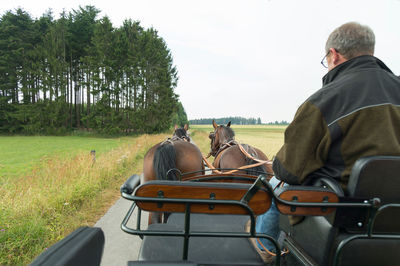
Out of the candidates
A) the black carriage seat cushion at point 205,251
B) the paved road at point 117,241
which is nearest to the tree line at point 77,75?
the paved road at point 117,241

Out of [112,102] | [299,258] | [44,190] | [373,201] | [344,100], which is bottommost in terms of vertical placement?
[44,190]

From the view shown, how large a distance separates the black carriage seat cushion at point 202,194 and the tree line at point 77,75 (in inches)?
1164

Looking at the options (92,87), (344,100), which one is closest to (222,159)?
(344,100)

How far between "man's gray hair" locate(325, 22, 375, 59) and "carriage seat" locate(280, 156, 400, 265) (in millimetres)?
815

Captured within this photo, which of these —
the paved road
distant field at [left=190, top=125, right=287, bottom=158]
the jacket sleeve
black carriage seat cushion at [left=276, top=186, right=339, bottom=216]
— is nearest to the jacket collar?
the jacket sleeve

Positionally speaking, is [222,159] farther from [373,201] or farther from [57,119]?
[57,119]

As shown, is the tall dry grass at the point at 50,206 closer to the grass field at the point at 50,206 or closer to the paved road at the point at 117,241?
the grass field at the point at 50,206

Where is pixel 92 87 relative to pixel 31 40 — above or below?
below

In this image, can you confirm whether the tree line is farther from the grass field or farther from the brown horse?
the brown horse

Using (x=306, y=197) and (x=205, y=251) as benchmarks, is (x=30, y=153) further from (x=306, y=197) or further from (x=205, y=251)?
(x=306, y=197)

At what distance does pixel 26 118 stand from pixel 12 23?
1500 cm

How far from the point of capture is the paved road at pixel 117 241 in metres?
2.93

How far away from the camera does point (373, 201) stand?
1279 millimetres

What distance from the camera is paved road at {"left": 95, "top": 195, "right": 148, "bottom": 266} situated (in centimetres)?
293
